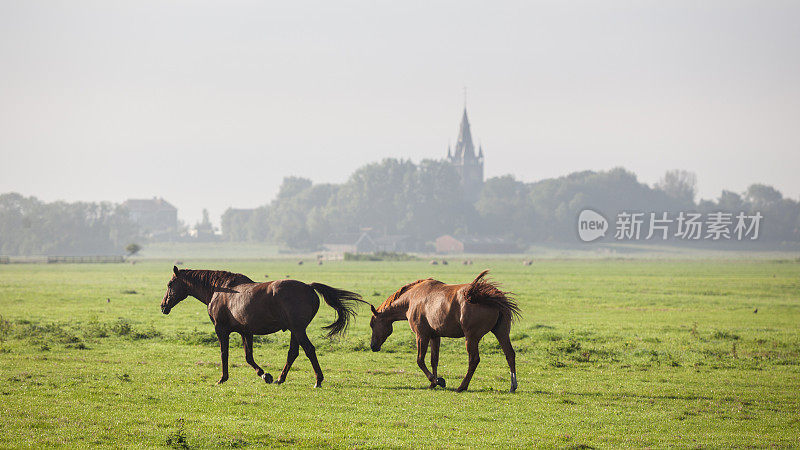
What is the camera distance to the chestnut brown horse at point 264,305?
51.8ft

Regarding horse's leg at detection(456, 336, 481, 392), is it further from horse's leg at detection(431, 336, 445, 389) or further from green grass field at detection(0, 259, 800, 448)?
horse's leg at detection(431, 336, 445, 389)

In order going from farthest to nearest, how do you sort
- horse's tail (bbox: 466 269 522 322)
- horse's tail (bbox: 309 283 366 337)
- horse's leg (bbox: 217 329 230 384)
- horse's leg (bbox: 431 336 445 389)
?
horse's leg (bbox: 217 329 230 384) → horse's tail (bbox: 309 283 366 337) → horse's leg (bbox: 431 336 445 389) → horse's tail (bbox: 466 269 522 322)

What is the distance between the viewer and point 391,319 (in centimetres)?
1733

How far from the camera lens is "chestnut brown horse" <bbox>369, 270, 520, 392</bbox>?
15.2 meters

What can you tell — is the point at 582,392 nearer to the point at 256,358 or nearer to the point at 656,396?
the point at 656,396

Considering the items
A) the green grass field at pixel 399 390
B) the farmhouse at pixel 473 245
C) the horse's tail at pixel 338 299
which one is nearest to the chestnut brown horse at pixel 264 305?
the horse's tail at pixel 338 299

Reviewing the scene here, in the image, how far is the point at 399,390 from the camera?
16031 mm

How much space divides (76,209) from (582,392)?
600 ft

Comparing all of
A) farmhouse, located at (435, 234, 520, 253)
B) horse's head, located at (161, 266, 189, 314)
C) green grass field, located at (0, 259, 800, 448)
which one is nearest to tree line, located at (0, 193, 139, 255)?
farmhouse, located at (435, 234, 520, 253)

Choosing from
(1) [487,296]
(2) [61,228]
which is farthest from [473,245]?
(1) [487,296]

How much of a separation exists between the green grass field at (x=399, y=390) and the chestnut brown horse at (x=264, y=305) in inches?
35.6

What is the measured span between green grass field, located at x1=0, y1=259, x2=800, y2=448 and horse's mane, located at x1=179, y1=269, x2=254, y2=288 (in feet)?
6.94

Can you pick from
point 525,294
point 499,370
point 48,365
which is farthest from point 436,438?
point 525,294

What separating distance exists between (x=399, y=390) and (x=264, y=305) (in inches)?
128
